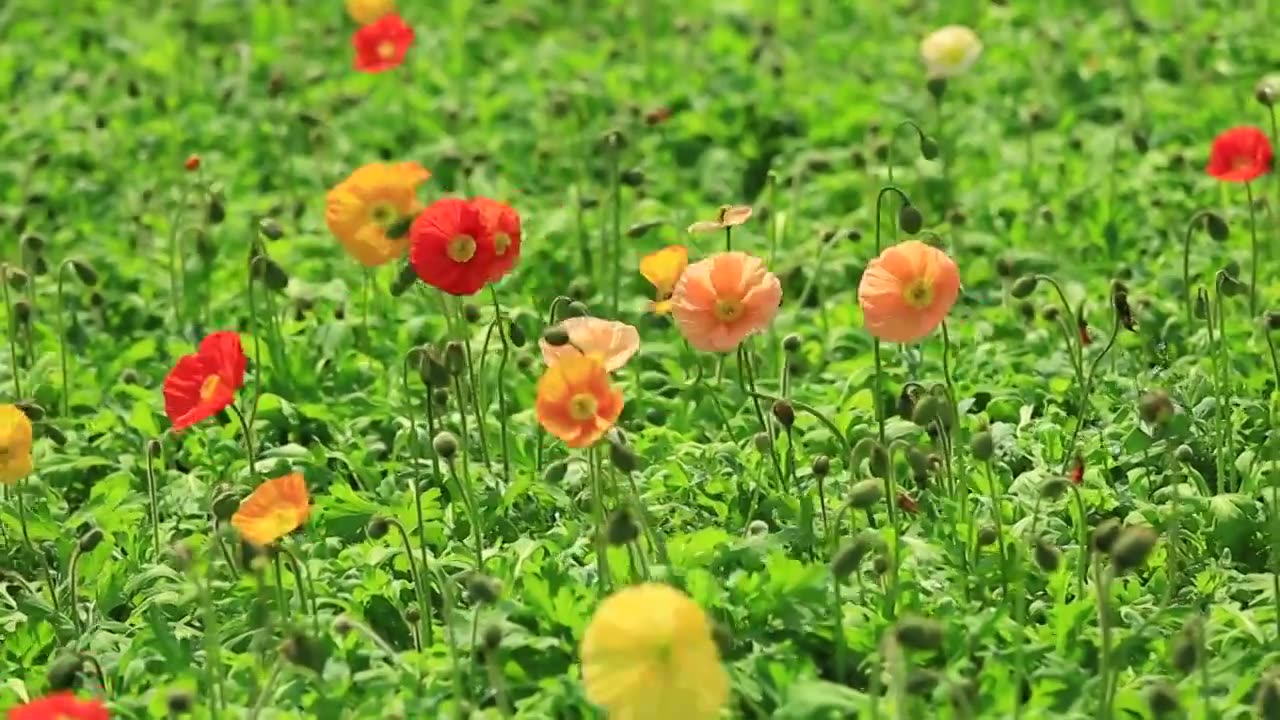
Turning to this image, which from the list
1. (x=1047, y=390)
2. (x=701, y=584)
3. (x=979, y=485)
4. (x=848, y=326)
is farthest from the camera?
(x=848, y=326)

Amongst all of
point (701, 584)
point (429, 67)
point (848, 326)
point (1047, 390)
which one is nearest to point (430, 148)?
point (429, 67)

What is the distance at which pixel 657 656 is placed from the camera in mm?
2791

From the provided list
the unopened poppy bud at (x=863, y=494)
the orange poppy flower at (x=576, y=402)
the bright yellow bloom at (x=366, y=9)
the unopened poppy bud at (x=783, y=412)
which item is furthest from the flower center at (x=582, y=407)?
the bright yellow bloom at (x=366, y=9)

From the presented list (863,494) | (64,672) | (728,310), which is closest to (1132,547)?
(863,494)

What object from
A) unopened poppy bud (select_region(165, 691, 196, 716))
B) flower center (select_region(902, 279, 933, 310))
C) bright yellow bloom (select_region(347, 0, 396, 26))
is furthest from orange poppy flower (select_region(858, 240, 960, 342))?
bright yellow bloom (select_region(347, 0, 396, 26))

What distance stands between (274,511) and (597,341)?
65 centimetres

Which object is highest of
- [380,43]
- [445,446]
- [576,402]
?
[380,43]

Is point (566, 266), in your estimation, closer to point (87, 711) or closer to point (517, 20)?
point (517, 20)

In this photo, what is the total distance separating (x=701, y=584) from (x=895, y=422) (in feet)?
2.84

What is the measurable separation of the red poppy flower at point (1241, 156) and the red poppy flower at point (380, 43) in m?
2.25

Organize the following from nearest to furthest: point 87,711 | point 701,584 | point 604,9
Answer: point 87,711, point 701,584, point 604,9

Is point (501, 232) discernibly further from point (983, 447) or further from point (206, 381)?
point (983, 447)

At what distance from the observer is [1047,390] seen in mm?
4613

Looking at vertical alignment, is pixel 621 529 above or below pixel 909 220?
below
